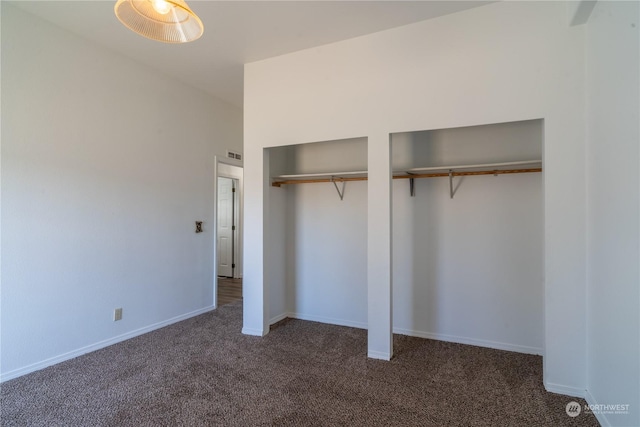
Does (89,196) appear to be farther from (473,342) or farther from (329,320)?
(473,342)

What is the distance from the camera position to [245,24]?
9.68 feet

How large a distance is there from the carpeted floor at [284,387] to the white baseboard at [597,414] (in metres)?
0.04

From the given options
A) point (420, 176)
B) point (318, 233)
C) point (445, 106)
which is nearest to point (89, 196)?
point (318, 233)

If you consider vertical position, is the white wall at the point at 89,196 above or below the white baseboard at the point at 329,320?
above

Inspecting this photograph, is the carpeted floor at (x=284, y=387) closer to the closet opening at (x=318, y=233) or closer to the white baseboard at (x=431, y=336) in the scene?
the white baseboard at (x=431, y=336)

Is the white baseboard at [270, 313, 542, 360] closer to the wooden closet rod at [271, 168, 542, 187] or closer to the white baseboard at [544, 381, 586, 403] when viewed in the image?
the white baseboard at [544, 381, 586, 403]

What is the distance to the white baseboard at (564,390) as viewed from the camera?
2.37 m

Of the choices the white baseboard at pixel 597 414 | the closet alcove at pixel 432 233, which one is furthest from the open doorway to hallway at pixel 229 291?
the white baseboard at pixel 597 414

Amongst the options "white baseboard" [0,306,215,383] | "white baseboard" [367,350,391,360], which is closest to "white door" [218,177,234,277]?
"white baseboard" [0,306,215,383]

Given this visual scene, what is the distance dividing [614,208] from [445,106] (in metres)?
1.38

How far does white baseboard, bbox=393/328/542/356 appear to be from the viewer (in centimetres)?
311

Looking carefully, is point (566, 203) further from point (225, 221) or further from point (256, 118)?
point (225, 221)

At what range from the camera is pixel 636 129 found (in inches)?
66.6

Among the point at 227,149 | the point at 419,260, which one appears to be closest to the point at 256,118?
the point at 227,149
